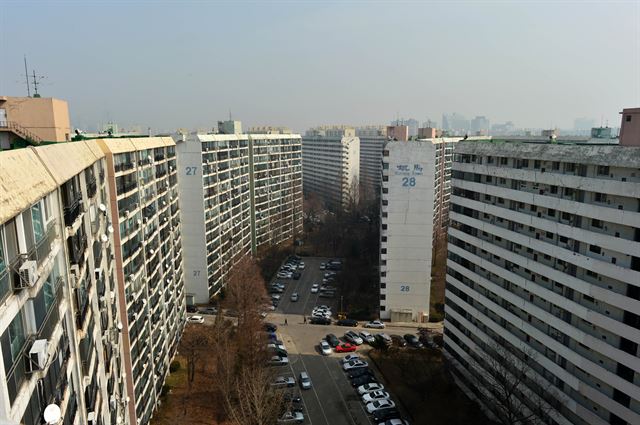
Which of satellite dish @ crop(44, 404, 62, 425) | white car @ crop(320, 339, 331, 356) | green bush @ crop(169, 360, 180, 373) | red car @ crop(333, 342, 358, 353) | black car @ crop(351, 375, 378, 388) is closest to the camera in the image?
satellite dish @ crop(44, 404, 62, 425)

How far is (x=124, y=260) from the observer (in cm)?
2230

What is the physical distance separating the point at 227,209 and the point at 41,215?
43.1 m

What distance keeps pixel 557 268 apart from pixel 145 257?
74.6 ft

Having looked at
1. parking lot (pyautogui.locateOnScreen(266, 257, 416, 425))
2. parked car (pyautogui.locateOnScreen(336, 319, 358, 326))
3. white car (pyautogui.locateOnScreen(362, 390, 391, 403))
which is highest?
parked car (pyautogui.locateOnScreen(336, 319, 358, 326))

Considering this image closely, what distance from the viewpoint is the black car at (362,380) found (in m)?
33.8

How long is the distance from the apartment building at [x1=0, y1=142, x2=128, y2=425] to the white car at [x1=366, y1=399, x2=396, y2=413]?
1876 cm

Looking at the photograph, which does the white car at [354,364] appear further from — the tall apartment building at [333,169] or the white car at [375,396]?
the tall apartment building at [333,169]

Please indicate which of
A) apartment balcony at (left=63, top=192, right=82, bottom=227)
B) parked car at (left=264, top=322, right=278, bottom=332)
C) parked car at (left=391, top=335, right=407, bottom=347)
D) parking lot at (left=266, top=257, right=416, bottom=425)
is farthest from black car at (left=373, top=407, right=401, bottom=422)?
apartment balcony at (left=63, top=192, right=82, bottom=227)

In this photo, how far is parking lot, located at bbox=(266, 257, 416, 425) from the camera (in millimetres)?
30516

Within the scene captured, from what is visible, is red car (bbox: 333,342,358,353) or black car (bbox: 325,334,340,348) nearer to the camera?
red car (bbox: 333,342,358,353)

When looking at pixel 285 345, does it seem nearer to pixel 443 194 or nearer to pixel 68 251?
pixel 68 251

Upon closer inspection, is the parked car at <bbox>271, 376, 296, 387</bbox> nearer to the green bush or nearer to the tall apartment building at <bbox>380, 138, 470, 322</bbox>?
the green bush

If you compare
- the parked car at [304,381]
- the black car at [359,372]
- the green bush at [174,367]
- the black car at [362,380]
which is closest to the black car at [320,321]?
the black car at [359,372]

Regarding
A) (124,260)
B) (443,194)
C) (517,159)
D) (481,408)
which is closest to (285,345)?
(481,408)
